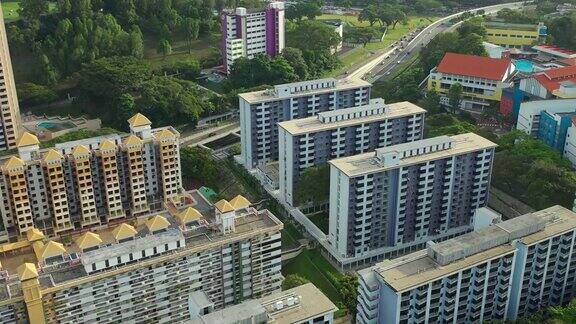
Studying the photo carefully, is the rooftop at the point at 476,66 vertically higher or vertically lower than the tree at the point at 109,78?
higher

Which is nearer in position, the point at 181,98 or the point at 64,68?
the point at 181,98

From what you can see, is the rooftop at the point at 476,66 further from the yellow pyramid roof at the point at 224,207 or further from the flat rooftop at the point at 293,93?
the yellow pyramid roof at the point at 224,207

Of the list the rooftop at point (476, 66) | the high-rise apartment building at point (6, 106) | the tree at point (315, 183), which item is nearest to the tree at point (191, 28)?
the high-rise apartment building at point (6, 106)

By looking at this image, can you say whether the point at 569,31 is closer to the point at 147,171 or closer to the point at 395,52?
the point at 395,52

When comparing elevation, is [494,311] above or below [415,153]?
below

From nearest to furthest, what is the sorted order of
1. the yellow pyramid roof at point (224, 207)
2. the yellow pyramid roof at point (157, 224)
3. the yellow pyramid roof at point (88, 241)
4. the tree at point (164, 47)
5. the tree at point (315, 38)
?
the yellow pyramid roof at point (88, 241), the yellow pyramid roof at point (224, 207), the yellow pyramid roof at point (157, 224), the tree at point (164, 47), the tree at point (315, 38)

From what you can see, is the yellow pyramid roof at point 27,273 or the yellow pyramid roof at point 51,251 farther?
the yellow pyramid roof at point 51,251

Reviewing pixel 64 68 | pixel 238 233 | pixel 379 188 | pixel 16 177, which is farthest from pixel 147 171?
pixel 64 68
